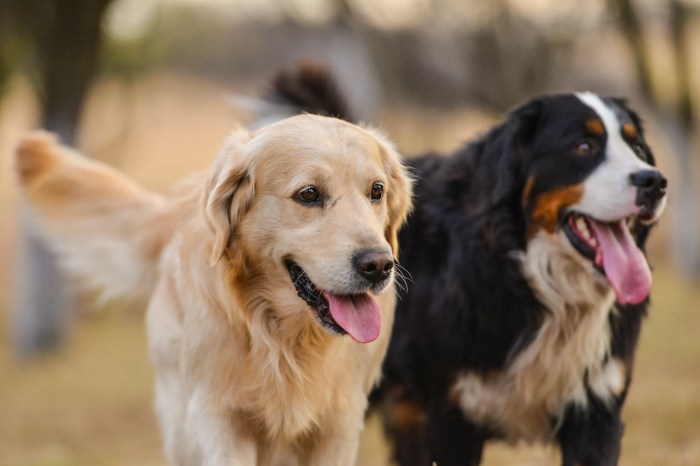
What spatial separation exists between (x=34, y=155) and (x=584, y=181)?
2.76 meters

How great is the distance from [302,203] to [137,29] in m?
14.2

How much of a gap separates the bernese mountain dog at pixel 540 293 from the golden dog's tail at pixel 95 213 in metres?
1.50

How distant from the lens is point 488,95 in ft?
42.3

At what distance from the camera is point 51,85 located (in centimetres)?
1362

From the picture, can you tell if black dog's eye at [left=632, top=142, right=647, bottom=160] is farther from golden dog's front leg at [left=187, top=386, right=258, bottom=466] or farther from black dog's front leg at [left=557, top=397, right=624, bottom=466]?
golden dog's front leg at [left=187, top=386, right=258, bottom=466]

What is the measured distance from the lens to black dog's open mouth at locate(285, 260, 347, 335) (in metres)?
3.70

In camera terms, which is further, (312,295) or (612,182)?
(612,182)

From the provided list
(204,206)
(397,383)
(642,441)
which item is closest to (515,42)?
(642,441)

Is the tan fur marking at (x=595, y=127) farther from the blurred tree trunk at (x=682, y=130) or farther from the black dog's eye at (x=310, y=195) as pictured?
the blurred tree trunk at (x=682, y=130)

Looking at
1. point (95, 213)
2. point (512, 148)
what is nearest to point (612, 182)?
point (512, 148)

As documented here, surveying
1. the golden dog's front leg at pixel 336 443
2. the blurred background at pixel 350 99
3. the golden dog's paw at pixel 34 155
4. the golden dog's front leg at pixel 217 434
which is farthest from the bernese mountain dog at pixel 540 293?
the golden dog's paw at pixel 34 155

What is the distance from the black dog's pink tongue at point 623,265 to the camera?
427cm

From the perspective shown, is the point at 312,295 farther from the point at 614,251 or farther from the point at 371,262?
the point at 614,251

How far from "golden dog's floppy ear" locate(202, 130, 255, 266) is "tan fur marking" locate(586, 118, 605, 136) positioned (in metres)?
1.51
